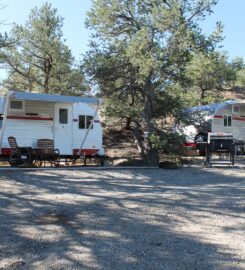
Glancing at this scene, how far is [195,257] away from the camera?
212 inches

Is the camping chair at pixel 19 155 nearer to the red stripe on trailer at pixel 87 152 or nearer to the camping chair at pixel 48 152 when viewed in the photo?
the camping chair at pixel 48 152

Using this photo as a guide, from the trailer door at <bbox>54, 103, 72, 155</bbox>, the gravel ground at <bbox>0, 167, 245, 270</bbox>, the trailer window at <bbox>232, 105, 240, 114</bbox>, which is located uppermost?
the trailer window at <bbox>232, 105, 240, 114</bbox>

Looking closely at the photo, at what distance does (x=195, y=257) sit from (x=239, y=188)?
613 cm

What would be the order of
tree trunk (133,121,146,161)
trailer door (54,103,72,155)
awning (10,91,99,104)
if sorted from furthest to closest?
1. tree trunk (133,121,146,161)
2. trailer door (54,103,72,155)
3. awning (10,91,99,104)

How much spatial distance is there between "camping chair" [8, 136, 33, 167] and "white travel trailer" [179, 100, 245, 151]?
9.18 m

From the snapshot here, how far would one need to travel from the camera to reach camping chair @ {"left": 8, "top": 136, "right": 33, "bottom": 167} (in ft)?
52.4

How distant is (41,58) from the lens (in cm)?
2612

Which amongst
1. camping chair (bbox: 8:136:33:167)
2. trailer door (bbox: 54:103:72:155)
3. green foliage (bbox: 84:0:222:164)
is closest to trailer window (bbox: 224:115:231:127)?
green foliage (bbox: 84:0:222:164)

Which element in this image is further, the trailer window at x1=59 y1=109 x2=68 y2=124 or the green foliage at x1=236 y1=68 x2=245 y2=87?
the green foliage at x1=236 y1=68 x2=245 y2=87

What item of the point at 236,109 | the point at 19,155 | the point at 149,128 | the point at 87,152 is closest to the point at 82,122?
the point at 87,152

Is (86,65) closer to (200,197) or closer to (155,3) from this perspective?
(155,3)

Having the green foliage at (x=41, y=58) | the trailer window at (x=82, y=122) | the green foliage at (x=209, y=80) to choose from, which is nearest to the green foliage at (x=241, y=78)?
the green foliage at (x=209, y=80)

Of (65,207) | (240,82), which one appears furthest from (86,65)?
(240,82)

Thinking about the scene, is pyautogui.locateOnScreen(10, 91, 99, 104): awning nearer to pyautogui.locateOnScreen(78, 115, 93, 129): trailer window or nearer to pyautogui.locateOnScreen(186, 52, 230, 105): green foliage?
pyautogui.locateOnScreen(78, 115, 93, 129): trailer window
